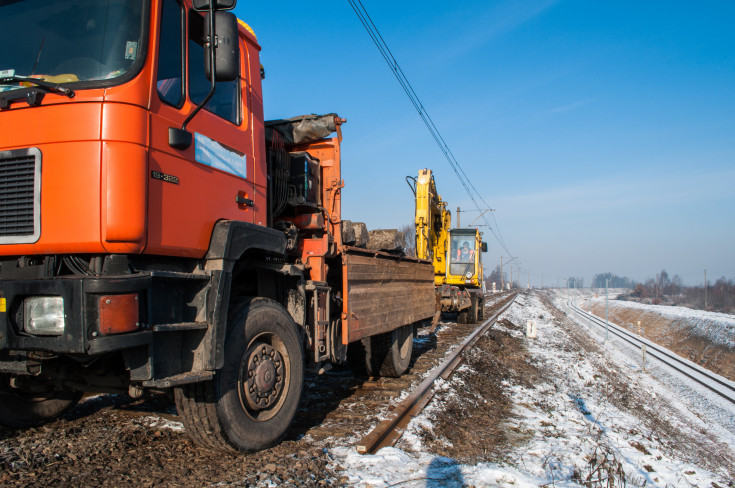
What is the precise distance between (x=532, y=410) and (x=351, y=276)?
3038mm

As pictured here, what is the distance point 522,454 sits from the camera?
4.52 metres

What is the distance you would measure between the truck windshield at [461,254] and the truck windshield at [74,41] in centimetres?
1551

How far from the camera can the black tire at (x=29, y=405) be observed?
400cm

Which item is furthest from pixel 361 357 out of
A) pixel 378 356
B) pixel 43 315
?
pixel 43 315

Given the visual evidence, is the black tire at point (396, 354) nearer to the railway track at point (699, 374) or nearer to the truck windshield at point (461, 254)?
the railway track at point (699, 374)

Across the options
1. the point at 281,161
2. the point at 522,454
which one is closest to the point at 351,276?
the point at 281,161

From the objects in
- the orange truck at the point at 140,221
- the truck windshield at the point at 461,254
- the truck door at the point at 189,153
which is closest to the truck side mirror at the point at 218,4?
the orange truck at the point at 140,221

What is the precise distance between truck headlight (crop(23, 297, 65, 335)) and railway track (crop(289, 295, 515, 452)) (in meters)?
2.32

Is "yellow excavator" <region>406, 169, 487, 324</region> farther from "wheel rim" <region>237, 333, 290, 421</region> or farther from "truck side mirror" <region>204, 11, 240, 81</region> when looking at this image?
"truck side mirror" <region>204, 11, 240, 81</region>

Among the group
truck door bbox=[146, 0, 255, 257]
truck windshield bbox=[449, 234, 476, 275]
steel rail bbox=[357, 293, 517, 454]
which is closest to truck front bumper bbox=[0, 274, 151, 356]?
truck door bbox=[146, 0, 255, 257]

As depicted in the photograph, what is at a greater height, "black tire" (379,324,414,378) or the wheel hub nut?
the wheel hub nut

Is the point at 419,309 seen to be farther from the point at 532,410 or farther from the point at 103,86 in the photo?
the point at 103,86

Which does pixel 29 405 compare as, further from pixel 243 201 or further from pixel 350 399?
pixel 350 399

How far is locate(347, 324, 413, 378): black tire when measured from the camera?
689cm
